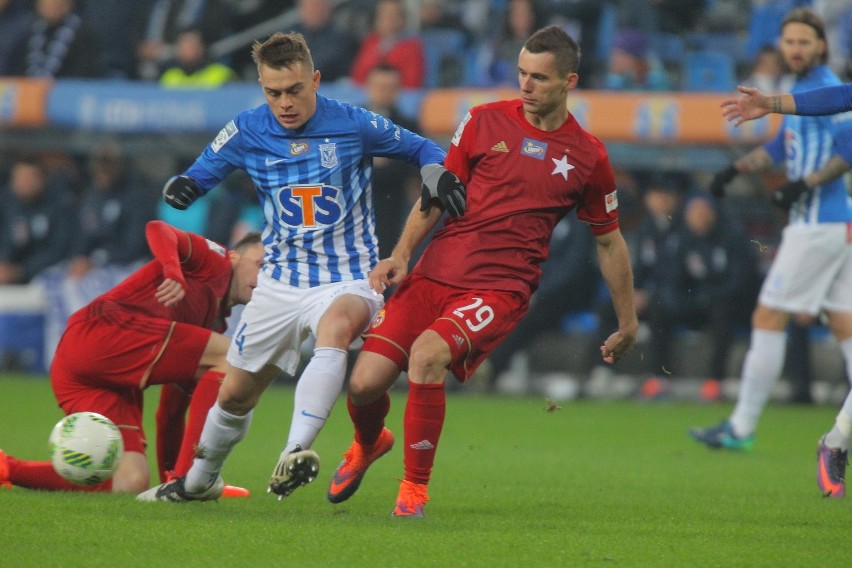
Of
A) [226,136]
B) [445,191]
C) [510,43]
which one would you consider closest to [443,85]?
[510,43]

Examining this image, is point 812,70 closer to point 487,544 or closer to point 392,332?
point 392,332

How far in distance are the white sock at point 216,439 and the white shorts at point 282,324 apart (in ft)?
0.77

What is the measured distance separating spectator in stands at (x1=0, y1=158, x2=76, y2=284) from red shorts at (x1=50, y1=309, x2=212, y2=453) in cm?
793

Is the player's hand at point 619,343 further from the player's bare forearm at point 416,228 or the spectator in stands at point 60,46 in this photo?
the spectator in stands at point 60,46

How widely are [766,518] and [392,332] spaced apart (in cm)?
180

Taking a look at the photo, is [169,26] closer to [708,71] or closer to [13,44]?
[13,44]

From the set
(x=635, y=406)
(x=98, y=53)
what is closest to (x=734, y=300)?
(x=635, y=406)

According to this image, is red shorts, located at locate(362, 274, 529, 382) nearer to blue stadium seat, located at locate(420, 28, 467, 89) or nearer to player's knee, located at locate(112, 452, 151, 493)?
player's knee, located at locate(112, 452, 151, 493)

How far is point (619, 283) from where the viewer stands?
6152 millimetres

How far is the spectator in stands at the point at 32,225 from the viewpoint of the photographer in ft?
47.6

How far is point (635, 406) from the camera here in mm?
12414

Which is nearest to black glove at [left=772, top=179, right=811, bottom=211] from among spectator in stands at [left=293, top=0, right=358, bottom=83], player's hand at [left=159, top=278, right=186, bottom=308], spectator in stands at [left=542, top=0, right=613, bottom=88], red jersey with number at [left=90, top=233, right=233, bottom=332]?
red jersey with number at [left=90, top=233, right=233, bottom=332]

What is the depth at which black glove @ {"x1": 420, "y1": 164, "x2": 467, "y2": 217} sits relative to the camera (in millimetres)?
5754

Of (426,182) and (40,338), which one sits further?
(40,338)
